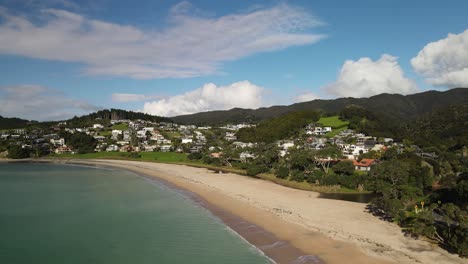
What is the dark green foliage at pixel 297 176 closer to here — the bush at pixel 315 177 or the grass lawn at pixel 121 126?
the bush at pixel 315 177

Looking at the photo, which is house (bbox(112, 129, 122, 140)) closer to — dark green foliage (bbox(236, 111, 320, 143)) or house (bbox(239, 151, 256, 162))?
dark green foliage (bbox(236, 111, 320, 143))

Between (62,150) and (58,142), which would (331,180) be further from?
(58,142)

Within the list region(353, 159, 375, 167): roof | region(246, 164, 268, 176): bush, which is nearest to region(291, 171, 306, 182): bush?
region(246, 164, 268, 176): bush

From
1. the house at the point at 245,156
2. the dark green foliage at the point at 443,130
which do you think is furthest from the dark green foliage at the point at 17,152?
the dark green foliage at the point at 443,130

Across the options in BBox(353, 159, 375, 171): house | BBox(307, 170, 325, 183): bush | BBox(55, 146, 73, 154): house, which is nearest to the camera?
BBox(307, 170, 325, 183): bush

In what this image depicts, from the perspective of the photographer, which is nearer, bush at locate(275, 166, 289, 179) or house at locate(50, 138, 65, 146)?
bush at locate(275, 166, 289, 179)

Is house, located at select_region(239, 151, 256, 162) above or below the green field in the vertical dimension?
below

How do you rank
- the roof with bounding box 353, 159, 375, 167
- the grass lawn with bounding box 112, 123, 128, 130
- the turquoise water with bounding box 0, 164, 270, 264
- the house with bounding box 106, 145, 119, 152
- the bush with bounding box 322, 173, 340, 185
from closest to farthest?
the turquoise water with bounding box 0, 164, 270, 264 < the bush with bounding box 322, 173, 340, 185 < the roof with bounding box 353, 159, 375, 167 < the house with bounding box 106, 145, 119, 152 < the grass lawn with bounding box 112, 123, 128, 130

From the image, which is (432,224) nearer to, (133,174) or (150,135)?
(133,174)
